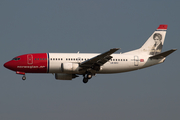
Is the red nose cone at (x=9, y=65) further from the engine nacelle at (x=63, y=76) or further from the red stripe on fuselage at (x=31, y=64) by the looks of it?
the engine nacelle at (x=63, y=76)

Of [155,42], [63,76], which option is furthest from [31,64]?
[155,42]

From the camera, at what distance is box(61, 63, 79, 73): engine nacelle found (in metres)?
53.5

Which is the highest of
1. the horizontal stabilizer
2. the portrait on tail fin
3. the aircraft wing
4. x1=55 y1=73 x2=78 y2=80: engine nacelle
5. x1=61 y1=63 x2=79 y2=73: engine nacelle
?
the portrait on tail fin

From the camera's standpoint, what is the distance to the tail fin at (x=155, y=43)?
60062 millimetres

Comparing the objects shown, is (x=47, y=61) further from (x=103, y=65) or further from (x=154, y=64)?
(x=154, y=64)

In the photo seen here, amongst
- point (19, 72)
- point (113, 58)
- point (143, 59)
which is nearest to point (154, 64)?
point (143, 59)

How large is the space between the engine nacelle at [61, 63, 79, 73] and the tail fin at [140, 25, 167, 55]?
1247 cm

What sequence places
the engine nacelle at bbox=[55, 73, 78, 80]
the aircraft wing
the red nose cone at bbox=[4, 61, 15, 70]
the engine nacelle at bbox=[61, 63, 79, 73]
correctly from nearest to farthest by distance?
the aircraft wing → the engine nacelle at bbox=[61, 63, 79, 73] → the red nose cone at bbox=[4, 61, 15, 70] → the engine nacelle at bbox=[55, 73, 78, 80]

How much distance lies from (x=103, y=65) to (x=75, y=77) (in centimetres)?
561

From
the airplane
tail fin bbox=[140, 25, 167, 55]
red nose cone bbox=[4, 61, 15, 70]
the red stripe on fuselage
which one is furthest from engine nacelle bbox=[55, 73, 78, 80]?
tail fin bbox=[140, 25, 167, 55]

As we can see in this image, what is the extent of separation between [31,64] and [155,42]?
2149cm

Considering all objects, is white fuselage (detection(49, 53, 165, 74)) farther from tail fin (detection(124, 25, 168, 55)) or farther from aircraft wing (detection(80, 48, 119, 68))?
tail fin (detection(124, 25, 168, 55))

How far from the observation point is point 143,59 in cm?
5756

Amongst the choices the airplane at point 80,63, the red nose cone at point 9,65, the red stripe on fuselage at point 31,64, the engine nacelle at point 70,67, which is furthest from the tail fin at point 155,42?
the red nose cone at point 9,65
